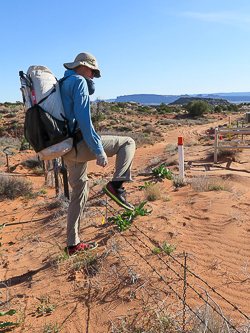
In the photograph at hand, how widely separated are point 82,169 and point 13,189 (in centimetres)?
414

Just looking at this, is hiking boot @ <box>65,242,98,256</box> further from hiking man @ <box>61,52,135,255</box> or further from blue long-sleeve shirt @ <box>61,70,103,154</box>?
blue long-sleeve shirt @ <box>61,70,103,154</box>

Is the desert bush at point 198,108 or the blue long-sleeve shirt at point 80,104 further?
the desert bush at point 198,108

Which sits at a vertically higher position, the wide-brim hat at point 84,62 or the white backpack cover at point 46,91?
the wide-brim hat at point 84,62

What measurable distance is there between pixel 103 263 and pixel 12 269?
1.20 metres

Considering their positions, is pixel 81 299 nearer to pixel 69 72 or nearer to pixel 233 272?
pixel 233 272

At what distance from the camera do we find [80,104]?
2666 mm

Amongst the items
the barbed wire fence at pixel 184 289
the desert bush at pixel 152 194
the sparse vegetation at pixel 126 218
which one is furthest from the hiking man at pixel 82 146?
the desert bush at pixel 152 194

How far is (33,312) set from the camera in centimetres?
246

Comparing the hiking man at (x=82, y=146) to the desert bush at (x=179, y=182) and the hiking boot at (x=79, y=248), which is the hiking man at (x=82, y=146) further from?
the desert bush at (x=179, y=182)

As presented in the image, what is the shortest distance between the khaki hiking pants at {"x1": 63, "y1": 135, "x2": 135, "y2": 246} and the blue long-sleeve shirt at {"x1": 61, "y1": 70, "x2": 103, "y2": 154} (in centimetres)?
17

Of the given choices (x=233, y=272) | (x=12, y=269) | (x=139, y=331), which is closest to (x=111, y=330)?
(x=139, y=331)

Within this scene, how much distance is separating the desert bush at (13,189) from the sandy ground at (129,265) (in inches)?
59.6

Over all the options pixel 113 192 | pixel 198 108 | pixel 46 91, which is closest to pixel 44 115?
pixel 46 91

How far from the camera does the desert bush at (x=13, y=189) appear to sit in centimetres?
651
